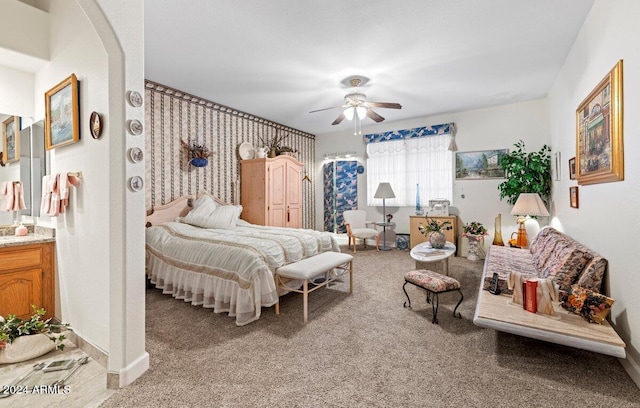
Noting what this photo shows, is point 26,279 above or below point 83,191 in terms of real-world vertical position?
below

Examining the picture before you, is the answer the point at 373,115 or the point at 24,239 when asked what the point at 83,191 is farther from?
the point at 373,115

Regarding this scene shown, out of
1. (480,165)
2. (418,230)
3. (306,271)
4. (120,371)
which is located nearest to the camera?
(120,371)

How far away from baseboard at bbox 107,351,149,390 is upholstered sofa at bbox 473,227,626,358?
7.47 feet

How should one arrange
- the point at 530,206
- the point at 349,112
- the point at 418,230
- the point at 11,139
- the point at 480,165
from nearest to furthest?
the point at 11,139
the point at 530,206
the point at 349,112
the point at 480,165
the point at 418,230

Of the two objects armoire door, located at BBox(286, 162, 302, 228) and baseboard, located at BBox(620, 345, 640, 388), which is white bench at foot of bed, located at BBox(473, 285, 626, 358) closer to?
baseboard, located at BBox(620, 345, 640, 388)

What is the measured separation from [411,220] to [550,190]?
224 cm

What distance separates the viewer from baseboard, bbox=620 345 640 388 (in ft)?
5.64

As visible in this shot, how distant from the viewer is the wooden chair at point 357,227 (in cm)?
579

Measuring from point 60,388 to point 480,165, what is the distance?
20.5 feet

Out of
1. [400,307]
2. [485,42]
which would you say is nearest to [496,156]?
[485,42]

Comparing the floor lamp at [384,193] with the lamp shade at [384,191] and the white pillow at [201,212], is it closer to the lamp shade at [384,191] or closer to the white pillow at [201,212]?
the lamp shade at [384,191]

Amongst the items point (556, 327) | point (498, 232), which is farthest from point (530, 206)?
point (556, 327)

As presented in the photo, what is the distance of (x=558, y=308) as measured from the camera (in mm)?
2082

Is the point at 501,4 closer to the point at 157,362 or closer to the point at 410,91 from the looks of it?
the point at 410,91
